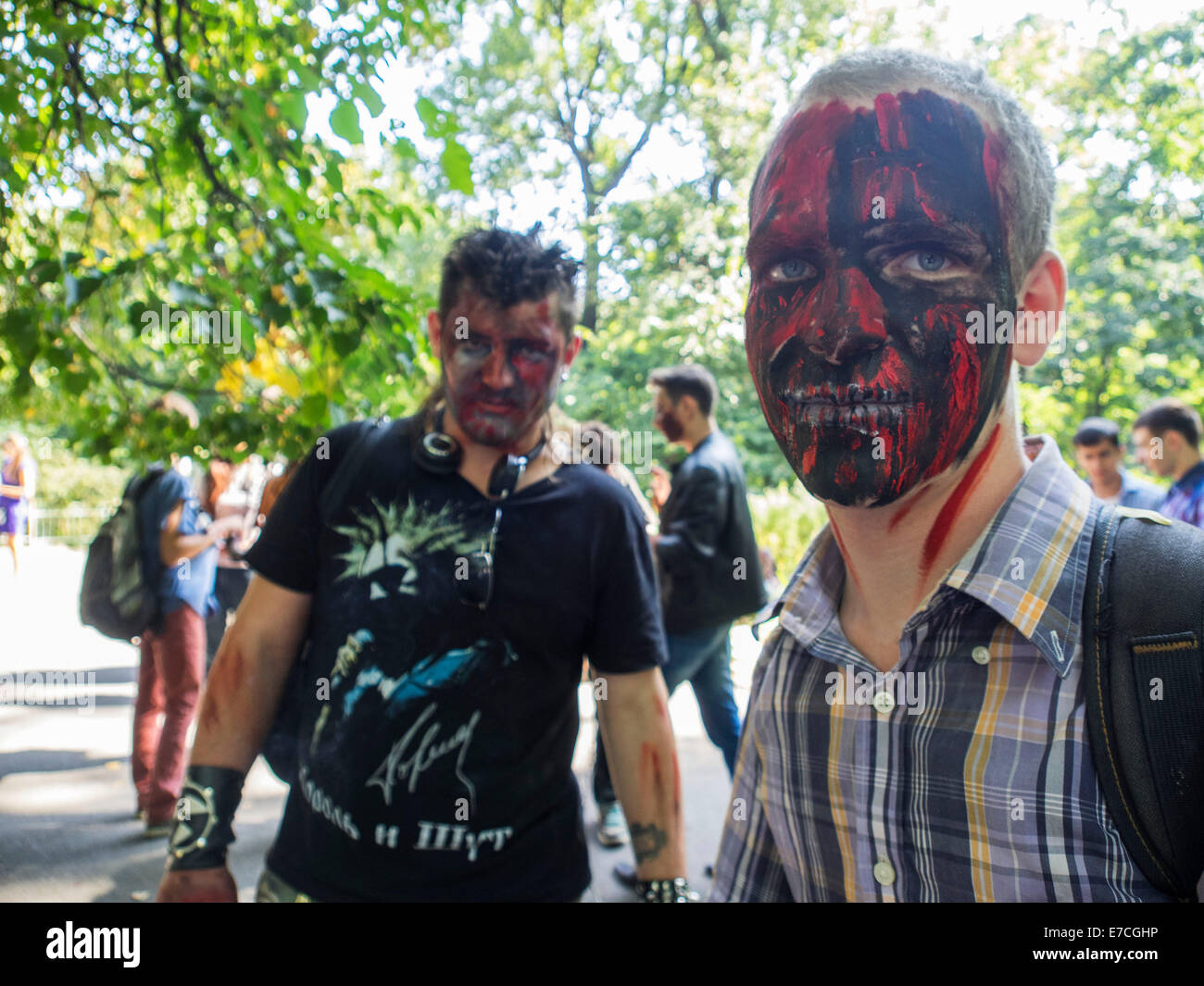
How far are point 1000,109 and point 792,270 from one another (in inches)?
12.8

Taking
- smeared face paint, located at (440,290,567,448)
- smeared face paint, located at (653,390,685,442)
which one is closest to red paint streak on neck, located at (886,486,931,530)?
smeared face paint, located at (440,290,567,448)

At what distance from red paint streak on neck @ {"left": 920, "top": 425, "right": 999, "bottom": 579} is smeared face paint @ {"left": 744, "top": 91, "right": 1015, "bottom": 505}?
34 mm

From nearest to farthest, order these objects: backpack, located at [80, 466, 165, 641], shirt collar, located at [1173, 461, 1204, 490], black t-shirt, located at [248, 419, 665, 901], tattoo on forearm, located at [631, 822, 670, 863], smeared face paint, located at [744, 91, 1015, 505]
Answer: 1. smeared face paint, located at [744, 91, 1015, 505]
2. black t-shirt, located at [248, 419, 665, 901]
3. tattoo on forearm, located at [631, 822, 670, 863]
4. backpack, located at [80, 466, 165, 641]
5. shirt collar, located at [1173, 461, 1204, 490]

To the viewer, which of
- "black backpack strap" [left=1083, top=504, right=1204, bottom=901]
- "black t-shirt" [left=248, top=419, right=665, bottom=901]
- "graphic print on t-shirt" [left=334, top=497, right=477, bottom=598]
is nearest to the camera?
"black backpack strap" [left=1083, top=504, right=1204, bottom=901]

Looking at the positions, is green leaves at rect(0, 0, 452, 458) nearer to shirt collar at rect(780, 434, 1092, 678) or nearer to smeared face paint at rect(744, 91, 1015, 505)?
smeared face paint at rect(744, 91, 1015, 505)

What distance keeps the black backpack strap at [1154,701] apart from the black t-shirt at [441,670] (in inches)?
38.0

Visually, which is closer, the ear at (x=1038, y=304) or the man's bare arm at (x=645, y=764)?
the ear at (x=1038, y=304)

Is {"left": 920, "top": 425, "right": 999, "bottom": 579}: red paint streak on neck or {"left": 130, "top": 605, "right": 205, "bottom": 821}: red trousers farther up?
{"left": 920, "top": 425, "right": 999, "bottom": 579}: red paint streak on neck

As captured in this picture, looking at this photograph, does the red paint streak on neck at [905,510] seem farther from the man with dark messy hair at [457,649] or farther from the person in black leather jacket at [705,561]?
the person in black leather jacket at [705,561]

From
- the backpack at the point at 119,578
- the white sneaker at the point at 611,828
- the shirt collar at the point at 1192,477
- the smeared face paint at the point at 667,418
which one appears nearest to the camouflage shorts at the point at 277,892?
the backpack at the point at 119,578

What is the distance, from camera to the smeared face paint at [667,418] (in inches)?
144

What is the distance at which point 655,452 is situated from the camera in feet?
15.8

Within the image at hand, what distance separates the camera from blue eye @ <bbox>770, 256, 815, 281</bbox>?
3.43 ft
